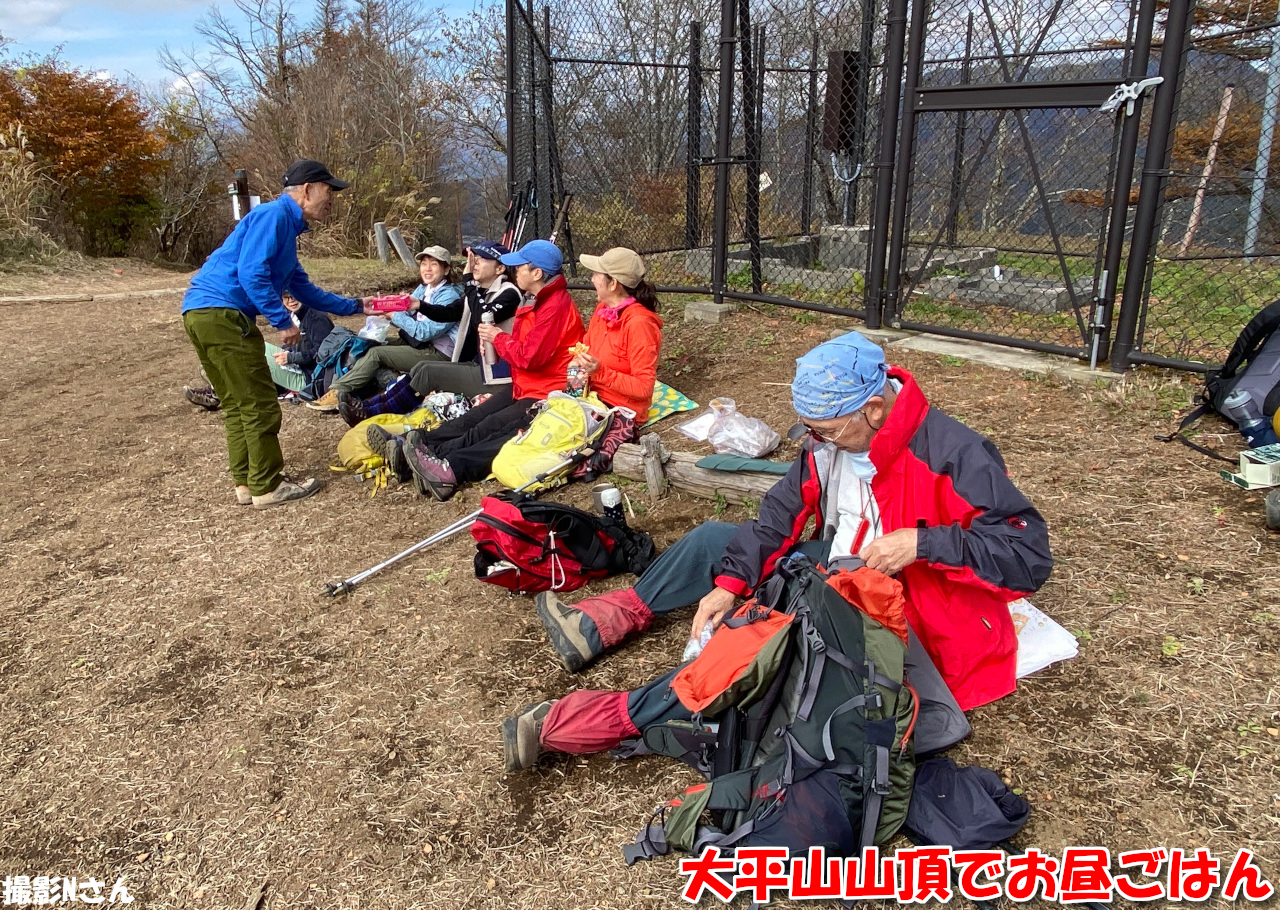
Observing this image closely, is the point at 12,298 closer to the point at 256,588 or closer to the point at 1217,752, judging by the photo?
the point at 256,588

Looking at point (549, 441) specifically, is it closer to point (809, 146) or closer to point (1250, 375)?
point (1250, 375)

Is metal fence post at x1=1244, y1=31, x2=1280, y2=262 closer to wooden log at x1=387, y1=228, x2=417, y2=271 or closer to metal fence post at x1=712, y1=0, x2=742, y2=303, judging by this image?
metal fence post at x1=712, y1=0, x2=742, y2=303

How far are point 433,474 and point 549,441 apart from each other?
0.67 metres

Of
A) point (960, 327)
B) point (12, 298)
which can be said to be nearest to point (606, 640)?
point (960, 327)

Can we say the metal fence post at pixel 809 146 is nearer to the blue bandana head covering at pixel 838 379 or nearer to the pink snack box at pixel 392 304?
the pink snack box at pixel 392 304

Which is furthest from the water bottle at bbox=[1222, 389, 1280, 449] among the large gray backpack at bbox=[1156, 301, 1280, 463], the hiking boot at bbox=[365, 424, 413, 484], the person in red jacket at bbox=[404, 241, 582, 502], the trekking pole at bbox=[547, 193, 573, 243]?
the trekking pole at bbox=[547, 193, 573, 243]

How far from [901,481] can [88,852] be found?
2634 millimetres

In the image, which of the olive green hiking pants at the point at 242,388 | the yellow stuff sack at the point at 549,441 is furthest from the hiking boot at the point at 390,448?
the yellow stuff sack at the point at 549,441

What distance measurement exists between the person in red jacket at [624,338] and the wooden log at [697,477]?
483mm

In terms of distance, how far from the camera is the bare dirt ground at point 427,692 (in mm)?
2424

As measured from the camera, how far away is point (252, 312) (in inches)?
185

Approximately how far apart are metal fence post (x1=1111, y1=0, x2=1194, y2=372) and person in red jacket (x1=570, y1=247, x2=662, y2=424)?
2809 mm

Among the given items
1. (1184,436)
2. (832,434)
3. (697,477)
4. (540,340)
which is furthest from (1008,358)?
(832,434)

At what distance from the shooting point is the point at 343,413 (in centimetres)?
603
